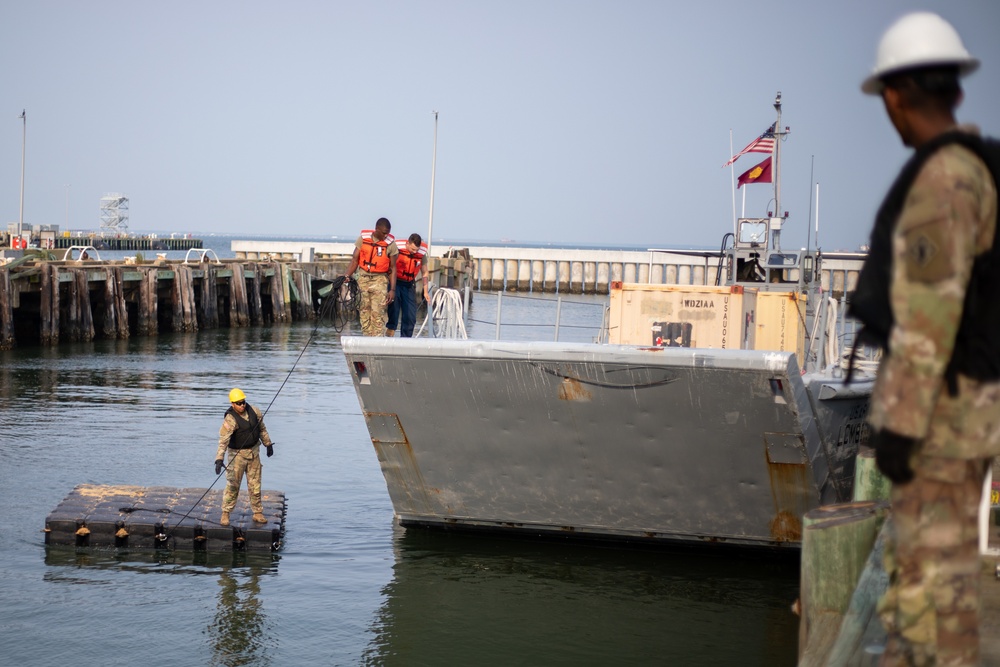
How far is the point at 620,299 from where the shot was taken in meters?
14.0

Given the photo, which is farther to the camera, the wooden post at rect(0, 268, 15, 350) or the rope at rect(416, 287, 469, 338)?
the wooden post at rect(0, 268, 15, 350)

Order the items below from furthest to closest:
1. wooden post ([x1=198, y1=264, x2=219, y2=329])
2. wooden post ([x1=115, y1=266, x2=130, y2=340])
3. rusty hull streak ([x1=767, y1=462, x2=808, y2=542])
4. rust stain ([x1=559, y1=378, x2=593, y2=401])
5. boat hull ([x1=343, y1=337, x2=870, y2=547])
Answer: wooden post ([x1=198, y1=264, x2=219, y2=329])
wooden post ([x1=115, y1=266, x2=130, y2=340])
rusty hull streak ([x1=767, y1=462, x2=808, y2=542])
rust stain ([x1=559, y1=378, x2=593, y2=401])
boat hull ([x1=343, y1=337, x2=870, y2=547])

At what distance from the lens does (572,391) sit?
1166cm

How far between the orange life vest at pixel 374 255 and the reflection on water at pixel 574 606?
3.78 m

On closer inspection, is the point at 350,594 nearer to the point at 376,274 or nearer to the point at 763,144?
the point at 376,274

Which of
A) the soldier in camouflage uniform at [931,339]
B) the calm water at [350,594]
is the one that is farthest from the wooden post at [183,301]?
the soldier in camouflage uniform at [931,339]

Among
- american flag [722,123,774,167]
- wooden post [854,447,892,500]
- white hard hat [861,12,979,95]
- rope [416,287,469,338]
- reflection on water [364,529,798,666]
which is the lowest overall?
reflection on water [364,529,798,666]

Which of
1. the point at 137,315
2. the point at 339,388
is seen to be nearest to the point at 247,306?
the point at 137,315

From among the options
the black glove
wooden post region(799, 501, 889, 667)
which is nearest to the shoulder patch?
the black glove

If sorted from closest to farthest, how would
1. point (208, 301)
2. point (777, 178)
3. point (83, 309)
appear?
1. point (777, 178)
2. point (83, 309)
3. point (208, 301)

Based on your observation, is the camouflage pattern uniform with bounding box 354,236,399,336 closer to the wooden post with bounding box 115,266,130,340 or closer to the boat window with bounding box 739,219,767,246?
the boat window with bounding box 739,219,767,246

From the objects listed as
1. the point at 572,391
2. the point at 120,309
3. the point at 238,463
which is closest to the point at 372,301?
the point at 238,463

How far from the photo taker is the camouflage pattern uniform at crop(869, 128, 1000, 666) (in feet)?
10.5

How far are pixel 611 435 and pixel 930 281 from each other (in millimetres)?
8915
